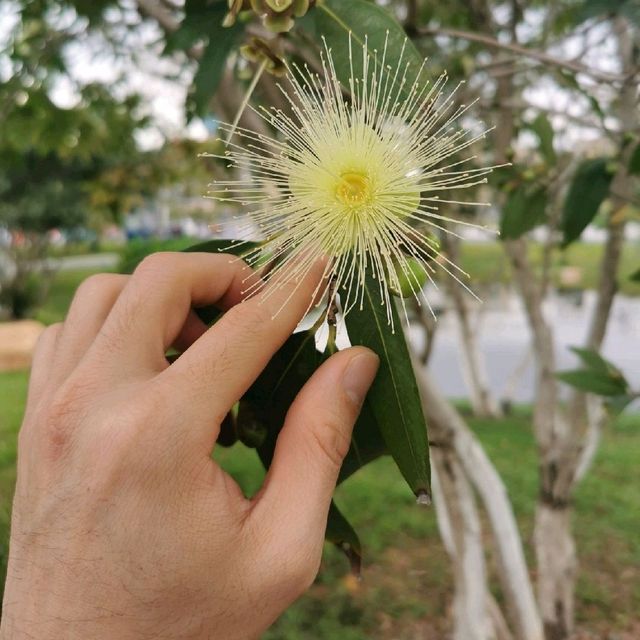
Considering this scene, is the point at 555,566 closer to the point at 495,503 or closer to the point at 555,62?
the point at 495,503

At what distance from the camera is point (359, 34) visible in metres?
0.62

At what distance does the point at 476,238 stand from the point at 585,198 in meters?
1.25

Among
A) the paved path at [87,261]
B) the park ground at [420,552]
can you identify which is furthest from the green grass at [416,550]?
the paved path at [87,261]

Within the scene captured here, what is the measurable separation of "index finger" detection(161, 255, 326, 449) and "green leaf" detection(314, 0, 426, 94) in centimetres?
21

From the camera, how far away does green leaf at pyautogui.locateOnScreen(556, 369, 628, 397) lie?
127 cm

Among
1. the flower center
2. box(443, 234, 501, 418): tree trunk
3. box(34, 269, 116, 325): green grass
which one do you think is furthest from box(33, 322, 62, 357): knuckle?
box(34, 269, 116, 325): green grass

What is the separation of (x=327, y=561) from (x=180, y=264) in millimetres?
2120

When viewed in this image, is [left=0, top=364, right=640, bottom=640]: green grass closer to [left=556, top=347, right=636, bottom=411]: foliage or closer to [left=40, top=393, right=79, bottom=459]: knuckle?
[left=556, top=347, right=636, bottom=411]: foliage

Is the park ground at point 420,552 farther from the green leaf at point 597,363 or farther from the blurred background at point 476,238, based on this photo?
the green leaf at point 597,363

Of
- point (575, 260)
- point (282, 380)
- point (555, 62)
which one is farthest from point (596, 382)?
point (575, 260)

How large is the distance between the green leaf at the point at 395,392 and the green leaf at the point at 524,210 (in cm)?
56

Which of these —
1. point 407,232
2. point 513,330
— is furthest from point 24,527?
point 513,330

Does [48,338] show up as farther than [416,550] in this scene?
No

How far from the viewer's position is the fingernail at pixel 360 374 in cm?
57
